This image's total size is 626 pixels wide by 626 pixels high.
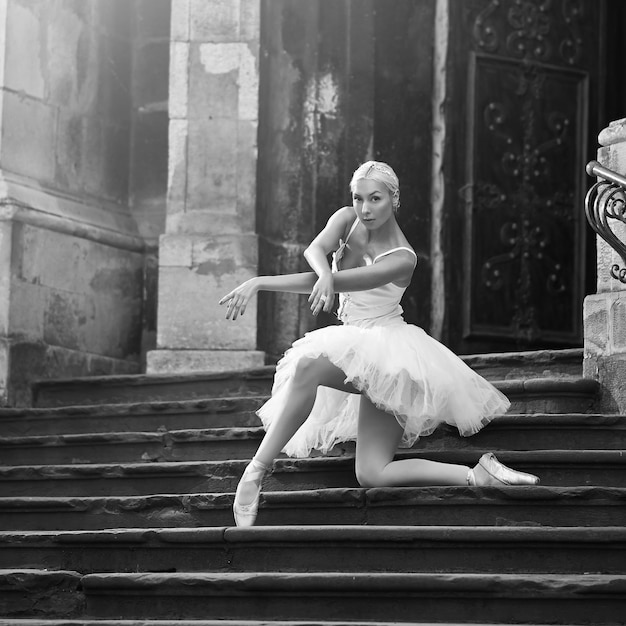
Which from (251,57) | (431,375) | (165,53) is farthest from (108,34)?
(431,375)

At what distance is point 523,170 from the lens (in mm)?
9883

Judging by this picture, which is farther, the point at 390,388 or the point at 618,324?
the point at 618,324

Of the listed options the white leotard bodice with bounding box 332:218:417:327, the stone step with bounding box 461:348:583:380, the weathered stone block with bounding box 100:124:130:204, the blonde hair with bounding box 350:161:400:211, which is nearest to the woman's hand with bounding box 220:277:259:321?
the white leotard bodice with bounding box 332:218:417:327

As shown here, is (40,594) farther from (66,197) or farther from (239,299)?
(66,197)

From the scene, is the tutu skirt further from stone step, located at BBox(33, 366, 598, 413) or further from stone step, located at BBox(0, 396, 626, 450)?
stone step, located at BBox(33, 366, 598, 413)

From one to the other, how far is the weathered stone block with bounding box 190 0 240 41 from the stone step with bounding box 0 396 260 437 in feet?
9.05

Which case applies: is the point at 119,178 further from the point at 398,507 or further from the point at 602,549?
the point at 602,549

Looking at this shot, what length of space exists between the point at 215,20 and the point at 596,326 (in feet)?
12.0

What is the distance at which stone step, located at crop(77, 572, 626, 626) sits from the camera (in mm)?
4910

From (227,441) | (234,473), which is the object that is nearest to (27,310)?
(227,441)

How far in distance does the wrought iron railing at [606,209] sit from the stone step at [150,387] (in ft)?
6.53

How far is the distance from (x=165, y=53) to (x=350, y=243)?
466cm

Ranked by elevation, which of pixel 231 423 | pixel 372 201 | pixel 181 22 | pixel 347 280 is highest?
pixel 181 22

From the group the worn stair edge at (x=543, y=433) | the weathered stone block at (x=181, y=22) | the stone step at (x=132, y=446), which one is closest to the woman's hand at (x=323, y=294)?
the worn stair edge at (x=543, y=433)
